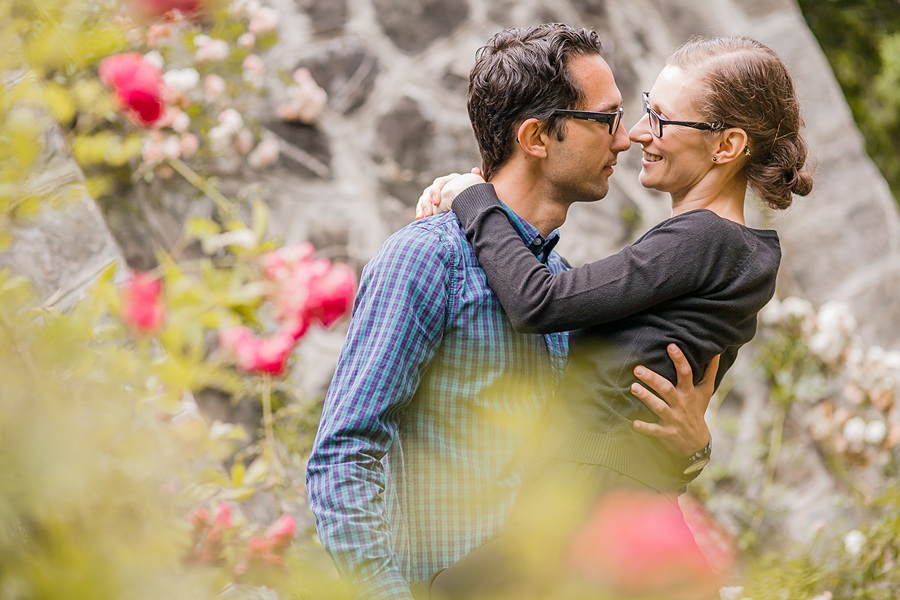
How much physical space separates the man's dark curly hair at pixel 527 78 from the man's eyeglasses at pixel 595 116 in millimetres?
14

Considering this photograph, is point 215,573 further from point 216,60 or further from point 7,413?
point 216,60

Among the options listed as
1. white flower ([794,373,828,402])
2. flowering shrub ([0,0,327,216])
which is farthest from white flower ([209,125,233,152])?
white flower ([794,373,828,402])

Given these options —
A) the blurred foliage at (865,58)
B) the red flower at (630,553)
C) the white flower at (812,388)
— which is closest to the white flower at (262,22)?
the white flower at (812,388)

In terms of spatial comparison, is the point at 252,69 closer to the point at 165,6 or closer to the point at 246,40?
the point at 246,40

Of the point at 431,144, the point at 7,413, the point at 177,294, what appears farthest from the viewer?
the point at 431,144

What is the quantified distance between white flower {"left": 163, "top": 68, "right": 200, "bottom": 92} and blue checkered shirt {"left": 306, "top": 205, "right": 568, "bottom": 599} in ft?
5.35

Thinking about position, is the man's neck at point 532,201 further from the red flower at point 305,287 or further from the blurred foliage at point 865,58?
the blurred foliage at point 865,58

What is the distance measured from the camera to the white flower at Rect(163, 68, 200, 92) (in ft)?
9.21

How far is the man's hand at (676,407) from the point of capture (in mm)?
1468

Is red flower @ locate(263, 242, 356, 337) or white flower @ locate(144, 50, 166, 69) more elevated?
white flower @ locate(144, 50, 166, 69)

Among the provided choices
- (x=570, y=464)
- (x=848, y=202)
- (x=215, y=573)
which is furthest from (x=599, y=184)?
(x=848, y=202)

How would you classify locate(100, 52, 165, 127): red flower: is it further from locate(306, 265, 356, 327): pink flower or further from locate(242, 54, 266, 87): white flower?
locate(242, 54, 266, 87): white flower

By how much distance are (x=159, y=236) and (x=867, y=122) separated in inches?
167

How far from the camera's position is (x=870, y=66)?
5.16 metres
